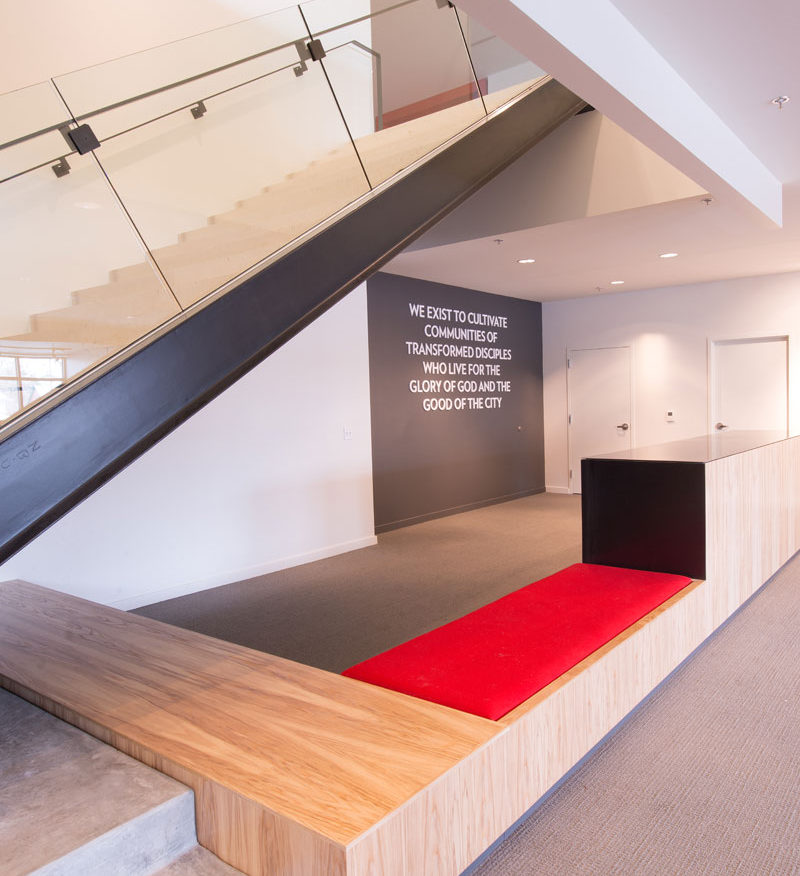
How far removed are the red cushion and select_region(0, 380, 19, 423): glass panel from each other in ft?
4.81

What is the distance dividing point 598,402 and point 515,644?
7.52 metres

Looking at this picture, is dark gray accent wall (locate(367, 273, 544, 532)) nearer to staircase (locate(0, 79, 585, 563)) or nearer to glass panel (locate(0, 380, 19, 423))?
staircase (locate(0, 79, 585, 563))

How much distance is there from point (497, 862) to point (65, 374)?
6.86 ft

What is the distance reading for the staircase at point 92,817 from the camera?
5.48ft

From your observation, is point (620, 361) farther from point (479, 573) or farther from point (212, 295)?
point (212, 295)

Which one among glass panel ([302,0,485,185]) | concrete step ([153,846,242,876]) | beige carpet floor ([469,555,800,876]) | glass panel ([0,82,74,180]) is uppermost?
glass panel ([302,0,485,185])

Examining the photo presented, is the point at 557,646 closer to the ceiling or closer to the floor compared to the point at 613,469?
closer to the floor

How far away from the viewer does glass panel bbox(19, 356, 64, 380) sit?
2.13 m

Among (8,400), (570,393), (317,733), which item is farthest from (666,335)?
(8,400)

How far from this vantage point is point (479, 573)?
18.3ft

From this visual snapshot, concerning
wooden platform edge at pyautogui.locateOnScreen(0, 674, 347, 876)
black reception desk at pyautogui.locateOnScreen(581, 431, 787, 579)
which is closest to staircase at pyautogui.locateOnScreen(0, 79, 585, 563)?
wooden platform edge at pyautogui.locateOnScreen(0, 674, 347, 876)

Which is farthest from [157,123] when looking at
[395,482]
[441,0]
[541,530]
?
[541,530]

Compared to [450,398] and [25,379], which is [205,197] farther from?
[450,398]

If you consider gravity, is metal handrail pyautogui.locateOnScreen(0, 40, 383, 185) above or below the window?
above
